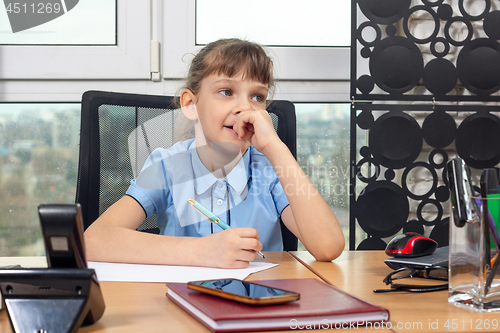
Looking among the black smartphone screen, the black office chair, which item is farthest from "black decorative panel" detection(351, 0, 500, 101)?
the black smartphone screen

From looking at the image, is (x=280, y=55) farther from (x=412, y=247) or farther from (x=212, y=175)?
(x=412, y=247)

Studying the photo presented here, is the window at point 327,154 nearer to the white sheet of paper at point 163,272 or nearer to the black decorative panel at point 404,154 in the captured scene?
the black decorative panel at point 404,154

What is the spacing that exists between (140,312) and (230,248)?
9.5 inches

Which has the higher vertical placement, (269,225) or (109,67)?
(109,67)

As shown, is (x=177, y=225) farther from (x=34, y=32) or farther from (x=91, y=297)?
(x=34, y=32)

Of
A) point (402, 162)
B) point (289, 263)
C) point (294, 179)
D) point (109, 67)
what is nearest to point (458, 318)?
point (289, 263)

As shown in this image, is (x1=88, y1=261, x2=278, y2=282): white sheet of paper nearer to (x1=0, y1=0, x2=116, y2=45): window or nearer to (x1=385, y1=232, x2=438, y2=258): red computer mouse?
(x1=385, y1=232, x2=438, y2=258): red computer mouse

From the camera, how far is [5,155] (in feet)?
5.26

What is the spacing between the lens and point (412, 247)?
67cm

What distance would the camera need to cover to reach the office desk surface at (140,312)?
41cm

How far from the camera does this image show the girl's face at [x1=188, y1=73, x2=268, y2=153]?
105 centimetres

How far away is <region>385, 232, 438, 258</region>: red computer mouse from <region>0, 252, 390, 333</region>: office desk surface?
0.67ft

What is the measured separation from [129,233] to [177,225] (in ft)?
0.88

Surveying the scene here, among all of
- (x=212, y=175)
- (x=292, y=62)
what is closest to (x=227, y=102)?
(x=212, y=175)
